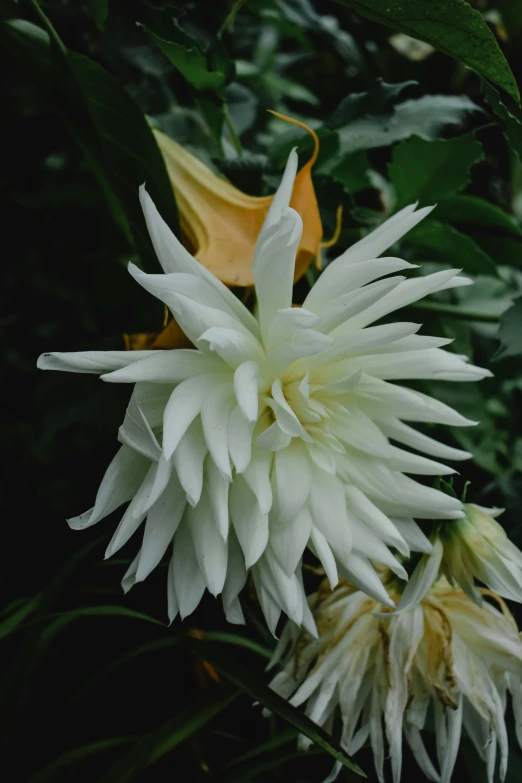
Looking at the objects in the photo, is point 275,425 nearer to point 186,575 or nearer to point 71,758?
point 186,575

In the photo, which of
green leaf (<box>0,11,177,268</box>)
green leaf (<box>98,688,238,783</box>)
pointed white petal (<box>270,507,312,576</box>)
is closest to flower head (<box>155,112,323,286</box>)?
green leaf (<box>0,11,177,268</box>)

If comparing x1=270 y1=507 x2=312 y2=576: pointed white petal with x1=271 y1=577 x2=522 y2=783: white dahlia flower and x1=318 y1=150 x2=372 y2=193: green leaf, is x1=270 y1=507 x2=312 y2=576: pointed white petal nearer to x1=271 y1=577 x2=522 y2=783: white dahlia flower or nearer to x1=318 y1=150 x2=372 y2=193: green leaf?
x1=271 y1=577 x2=522 y2=783: white dahlia flower

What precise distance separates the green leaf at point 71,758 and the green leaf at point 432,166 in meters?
0.40

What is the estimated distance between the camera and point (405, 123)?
474 mm

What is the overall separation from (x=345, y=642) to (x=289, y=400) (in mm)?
142

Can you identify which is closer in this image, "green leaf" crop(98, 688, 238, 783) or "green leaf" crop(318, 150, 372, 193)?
"green leaf" crop(98, 688, 238, 783)

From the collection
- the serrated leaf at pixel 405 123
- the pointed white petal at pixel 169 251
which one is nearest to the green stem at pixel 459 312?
the serrated leaf at pixel 405 123

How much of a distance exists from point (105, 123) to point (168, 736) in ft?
1.14

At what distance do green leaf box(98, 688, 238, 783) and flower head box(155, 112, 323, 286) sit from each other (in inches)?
9.5

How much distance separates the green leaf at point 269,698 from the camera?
12.2 inches

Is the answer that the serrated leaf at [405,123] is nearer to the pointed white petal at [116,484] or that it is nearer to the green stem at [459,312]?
the green stem at [459,312]

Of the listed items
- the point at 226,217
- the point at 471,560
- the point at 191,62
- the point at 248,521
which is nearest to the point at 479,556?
the point at 471,560

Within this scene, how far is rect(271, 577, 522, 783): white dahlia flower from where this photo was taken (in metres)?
0.34

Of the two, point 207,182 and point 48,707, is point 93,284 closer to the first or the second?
point 207,182
